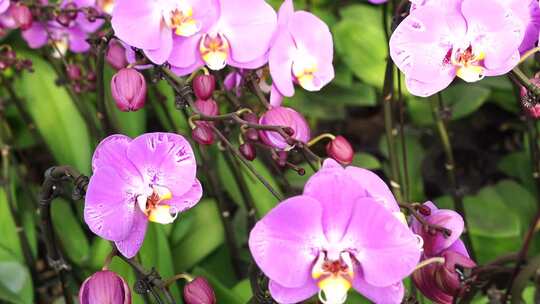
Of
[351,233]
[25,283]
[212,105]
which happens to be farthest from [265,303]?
[25,283]

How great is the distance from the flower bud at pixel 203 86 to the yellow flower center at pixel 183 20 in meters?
0.07

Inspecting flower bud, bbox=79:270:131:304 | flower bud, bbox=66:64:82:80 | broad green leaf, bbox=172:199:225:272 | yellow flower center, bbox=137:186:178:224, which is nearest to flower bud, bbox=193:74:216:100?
yellow flower center, bbox=137:186:178:224

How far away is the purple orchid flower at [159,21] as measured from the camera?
776 mm

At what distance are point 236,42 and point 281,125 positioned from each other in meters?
0.15

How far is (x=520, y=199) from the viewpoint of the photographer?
133cm

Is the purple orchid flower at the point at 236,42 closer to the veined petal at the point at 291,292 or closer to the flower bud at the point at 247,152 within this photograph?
the flower bud at the point at 247,152

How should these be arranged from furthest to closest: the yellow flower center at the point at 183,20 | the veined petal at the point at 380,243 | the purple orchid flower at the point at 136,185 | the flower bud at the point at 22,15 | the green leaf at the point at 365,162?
the green leaf at the point at 365,162, the flower bud at the point at 22,15, the yellow flower center at the point at 183,20, the purple orchid flower at the point at 136,185, the veined petal at the point at 380,243

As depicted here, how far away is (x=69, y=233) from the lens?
1.16m

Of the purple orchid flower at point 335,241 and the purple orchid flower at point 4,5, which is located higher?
the purple orchid flower at point 4,5

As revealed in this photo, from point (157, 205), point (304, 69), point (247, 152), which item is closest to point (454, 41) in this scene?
point (304, 69)

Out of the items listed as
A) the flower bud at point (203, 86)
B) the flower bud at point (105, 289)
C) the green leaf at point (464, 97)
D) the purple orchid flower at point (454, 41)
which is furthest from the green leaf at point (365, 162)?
the flower bud at point (105, 289)

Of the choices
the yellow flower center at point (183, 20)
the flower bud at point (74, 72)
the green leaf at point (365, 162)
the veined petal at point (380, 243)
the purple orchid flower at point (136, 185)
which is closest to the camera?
the veined petal at point (380, 243)

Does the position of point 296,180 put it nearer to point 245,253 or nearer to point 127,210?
point 245,253

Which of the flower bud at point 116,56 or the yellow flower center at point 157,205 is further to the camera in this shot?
the flower bud at point 116,56
